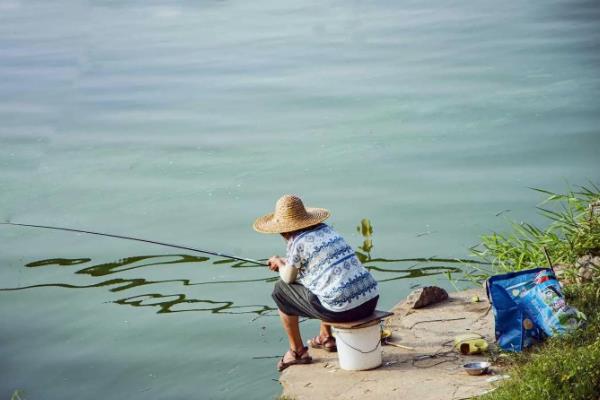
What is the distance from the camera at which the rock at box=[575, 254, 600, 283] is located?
18.9 ft

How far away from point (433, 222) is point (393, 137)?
220cm

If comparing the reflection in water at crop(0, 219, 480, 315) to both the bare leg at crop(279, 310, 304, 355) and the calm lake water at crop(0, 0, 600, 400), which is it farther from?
the bare leg at crop(279, 310, 304, 355)

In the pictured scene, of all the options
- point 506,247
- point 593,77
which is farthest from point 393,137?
point 506,247

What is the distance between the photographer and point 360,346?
5410mm

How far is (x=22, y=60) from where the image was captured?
1492cm

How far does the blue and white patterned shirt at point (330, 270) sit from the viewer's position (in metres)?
5.41

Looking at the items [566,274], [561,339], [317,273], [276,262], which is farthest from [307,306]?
[566,274]

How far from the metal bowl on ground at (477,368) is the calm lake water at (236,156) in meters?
1.27

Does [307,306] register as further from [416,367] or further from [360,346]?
[416,367]

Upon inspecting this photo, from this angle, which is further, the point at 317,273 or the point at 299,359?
the point at 299,359

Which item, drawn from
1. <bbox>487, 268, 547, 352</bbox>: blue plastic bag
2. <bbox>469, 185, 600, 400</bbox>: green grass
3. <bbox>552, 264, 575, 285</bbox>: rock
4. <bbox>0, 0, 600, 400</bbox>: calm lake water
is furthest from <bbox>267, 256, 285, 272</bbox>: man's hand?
<bbox>552, 264, 575, 285</bbox>: rock

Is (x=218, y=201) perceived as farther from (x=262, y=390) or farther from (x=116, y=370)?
(x=262, y=390)

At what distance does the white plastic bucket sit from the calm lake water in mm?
677

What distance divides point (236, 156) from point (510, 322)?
5.50m
